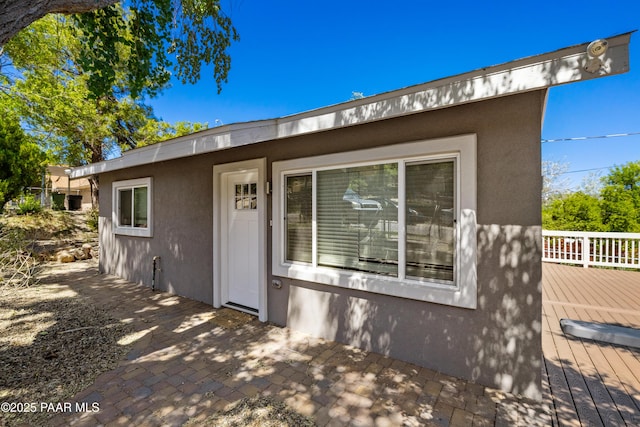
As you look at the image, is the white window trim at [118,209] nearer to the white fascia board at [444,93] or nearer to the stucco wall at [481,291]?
the white fascia board at [444,93]

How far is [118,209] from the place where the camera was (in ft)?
23.6

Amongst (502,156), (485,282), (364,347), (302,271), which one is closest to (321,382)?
(364,347)

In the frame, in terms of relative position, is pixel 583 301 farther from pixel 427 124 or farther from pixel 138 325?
pixel 138 325

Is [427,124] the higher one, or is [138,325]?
[427,124]

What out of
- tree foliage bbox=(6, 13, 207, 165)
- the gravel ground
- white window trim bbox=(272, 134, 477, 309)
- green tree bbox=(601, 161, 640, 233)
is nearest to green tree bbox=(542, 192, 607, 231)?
green tree bbox=(601, 161, 640, 233)

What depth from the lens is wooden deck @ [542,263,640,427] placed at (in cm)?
240

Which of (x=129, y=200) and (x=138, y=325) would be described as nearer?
(x=138, y=325)

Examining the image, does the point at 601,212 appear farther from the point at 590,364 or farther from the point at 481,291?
the point at 481,291

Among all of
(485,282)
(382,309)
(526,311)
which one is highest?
(485,282)

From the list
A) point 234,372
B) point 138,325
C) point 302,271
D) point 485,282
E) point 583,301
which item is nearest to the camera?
point 485,282

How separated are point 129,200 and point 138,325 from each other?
3912 millimetres

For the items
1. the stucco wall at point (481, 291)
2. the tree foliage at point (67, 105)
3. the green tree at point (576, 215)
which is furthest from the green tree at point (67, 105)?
the green tree at point (576, 215)

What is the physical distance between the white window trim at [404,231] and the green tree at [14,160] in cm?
1249

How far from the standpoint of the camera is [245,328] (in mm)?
4129
